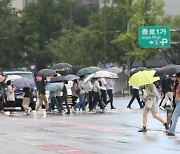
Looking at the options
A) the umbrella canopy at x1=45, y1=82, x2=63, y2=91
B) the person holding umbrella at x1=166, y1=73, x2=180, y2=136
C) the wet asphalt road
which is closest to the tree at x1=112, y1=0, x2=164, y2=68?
the umbrella canopy at x1=45, y1=82, x2=63, y2=91

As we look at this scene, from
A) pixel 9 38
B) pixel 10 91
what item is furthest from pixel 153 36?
pixel 9 38

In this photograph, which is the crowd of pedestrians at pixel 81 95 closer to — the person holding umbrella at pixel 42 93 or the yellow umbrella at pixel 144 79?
the person holding umbrella at pixel 42 93

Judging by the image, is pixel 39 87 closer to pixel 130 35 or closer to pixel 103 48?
pixel 130 35

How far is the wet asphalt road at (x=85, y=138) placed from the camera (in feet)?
46.2

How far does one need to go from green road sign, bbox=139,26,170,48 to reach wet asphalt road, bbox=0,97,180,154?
2679 cm

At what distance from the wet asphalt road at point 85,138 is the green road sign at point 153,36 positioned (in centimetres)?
2679

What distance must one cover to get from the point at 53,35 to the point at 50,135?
200 ft

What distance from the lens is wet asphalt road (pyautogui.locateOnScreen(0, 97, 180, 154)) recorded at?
14.1m

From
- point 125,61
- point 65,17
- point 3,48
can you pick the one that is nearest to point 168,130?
point 125,61

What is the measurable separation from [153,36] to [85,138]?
111 ft

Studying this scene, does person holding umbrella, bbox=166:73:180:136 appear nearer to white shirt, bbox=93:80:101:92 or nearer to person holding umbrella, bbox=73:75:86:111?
white shirt, bbox=93:80:101:92

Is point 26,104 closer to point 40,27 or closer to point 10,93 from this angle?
point 10,93

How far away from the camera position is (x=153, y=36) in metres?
49.8

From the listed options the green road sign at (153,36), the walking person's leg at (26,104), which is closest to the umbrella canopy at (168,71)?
the walking person's leg at (26,104)
